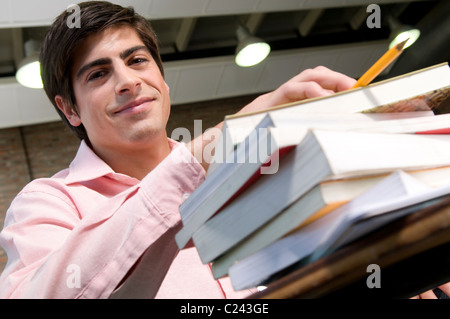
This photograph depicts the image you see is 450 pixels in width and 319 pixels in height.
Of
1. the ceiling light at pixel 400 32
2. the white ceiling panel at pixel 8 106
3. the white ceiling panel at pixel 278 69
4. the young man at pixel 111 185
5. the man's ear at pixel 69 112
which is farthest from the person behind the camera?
the white ceiling panel at pixel 278 69

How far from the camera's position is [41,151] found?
17.2 feet

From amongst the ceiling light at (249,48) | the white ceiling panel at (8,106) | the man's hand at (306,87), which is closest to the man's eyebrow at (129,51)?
the man's hand at (306,87)

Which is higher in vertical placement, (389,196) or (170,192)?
(170,192)

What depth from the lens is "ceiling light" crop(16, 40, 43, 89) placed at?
3705mm

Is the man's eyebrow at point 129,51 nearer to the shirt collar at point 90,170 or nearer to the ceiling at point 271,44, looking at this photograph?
the shirt collar at point 90,170

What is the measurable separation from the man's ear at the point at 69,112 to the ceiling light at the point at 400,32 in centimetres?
382

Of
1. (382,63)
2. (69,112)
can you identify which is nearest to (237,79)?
(69,112)

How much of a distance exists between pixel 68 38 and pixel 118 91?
21 centimetres

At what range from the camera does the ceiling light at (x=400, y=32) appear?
15.0ft

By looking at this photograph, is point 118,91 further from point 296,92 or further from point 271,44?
point 271,44

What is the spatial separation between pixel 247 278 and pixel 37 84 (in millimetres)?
3805

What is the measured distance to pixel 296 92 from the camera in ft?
2.50

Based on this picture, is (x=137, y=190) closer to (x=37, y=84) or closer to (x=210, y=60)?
(x=37, y=84)

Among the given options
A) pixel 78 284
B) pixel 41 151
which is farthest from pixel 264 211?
pixel 41 151
